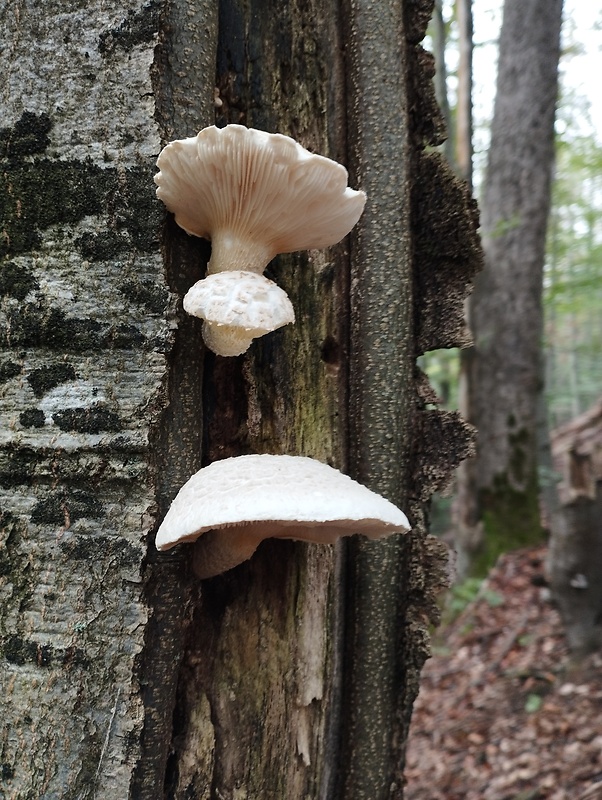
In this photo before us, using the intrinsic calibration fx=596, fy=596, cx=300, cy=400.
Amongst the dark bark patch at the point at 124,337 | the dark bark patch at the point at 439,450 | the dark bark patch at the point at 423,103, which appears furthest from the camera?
the dark bark patch at the point at 423,103

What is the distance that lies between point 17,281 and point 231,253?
63 centimetres

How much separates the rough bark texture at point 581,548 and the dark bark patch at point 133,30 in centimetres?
549

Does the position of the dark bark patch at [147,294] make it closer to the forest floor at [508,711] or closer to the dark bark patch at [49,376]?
the dark bark patch at [49,376]

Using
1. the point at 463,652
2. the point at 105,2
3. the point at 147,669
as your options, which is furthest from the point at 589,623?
the point at 105,2

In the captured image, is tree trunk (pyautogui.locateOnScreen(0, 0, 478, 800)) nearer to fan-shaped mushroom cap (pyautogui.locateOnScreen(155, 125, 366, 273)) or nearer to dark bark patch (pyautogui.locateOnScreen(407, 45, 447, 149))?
dark bark patch (pyautogui.locateOnScreen(407, 45, 447, 149))

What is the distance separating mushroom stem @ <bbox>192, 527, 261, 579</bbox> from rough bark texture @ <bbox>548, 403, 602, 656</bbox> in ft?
16.4

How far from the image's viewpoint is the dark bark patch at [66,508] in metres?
1.67

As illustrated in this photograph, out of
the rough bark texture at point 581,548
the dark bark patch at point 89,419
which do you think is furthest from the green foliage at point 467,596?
the dark bark patch at point 89,419

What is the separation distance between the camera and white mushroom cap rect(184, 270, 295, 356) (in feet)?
5.37

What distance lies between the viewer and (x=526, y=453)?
8.45 meters

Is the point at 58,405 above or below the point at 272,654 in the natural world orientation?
above

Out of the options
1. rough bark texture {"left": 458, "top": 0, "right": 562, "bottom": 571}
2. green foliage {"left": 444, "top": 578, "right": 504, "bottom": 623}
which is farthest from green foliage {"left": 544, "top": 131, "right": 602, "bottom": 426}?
green foliage {"left": 444, "top": 578, "right": 504, "bottom": 623}

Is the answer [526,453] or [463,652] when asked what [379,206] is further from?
[526,453]

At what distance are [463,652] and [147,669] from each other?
6385mm
